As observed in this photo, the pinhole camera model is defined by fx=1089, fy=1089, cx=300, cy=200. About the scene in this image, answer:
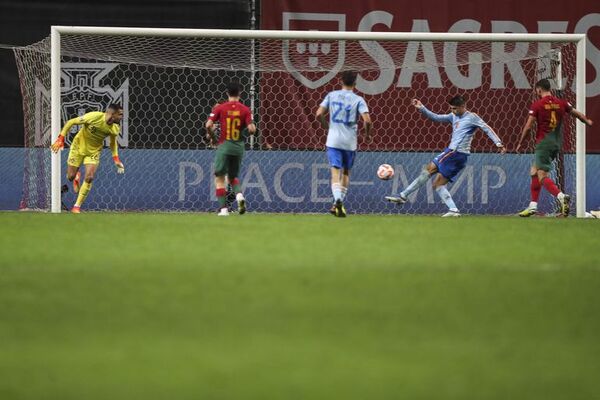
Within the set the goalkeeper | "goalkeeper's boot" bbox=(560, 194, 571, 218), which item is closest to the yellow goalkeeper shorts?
the goalkeeper

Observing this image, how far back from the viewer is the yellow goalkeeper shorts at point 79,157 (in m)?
16.0

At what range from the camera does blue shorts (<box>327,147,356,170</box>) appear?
14.3m

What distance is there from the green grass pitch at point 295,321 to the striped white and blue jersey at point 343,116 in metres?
5.40

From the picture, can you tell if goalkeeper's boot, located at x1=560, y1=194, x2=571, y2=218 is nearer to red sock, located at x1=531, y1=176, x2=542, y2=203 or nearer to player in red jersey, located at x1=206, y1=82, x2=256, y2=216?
red sock, located at x1=531, y1=176, x2=542, y2=203

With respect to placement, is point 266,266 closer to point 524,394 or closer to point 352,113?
point 524,394

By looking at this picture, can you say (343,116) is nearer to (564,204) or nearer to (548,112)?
(548,112)

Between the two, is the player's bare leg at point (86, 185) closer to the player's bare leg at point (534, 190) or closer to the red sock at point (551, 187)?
the player's bare leg at point (534, 190)

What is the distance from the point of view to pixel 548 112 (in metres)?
15.3

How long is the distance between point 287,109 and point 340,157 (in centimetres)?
438

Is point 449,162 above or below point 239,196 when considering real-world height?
above

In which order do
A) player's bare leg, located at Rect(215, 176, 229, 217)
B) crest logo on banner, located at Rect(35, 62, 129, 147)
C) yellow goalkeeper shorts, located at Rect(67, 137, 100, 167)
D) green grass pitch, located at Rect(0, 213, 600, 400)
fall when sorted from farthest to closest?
crest logo on banner, located at Rect(35, 62, 129, 147) → yellow goalkeeper shorts, located at Rect(67, 137, 100, 167) → player's bare leg, located at Rect(215, 176, 229, 217) → green grass pitch, located at Rect(0, 213, 600, 400)

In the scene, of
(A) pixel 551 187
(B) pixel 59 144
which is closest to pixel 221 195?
(B) pixel 59 144

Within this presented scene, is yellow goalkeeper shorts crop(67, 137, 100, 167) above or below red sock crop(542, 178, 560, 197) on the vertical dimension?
above

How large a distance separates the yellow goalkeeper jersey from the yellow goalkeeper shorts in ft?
0.15
